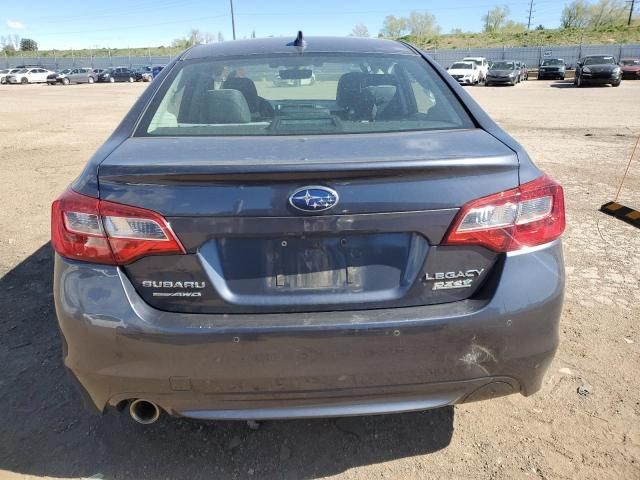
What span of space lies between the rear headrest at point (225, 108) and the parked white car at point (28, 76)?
59018mm

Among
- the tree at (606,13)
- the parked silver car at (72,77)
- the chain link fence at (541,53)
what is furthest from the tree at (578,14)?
the parked silver car at (72,77)

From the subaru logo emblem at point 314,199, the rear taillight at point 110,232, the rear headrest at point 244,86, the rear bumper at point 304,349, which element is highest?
the rear headrest at point 244,86

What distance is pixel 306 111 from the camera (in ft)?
9.51

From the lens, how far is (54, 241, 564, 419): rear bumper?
1.84m

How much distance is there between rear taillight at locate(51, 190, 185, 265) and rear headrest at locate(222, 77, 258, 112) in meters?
1.27

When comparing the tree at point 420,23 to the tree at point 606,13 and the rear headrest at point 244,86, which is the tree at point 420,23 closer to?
the tree at point 606,13

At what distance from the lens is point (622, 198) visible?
6.22 m

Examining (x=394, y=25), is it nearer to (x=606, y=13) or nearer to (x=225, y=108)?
(x=606, y=13)

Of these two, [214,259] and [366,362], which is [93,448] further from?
[366,362]

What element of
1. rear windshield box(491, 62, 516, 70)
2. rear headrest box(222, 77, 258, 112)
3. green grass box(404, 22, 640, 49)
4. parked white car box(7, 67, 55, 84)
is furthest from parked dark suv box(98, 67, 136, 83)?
rear headrest box(222, 77, 258, 112)

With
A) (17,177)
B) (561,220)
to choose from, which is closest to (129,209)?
(561,220)

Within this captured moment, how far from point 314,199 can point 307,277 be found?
0.29 m

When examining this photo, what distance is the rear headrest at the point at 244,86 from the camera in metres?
2.91

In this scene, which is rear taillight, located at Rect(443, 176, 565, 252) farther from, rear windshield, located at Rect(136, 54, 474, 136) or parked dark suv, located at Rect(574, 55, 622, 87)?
parked dark suv, located at Rect(574, 55, 622, 87)
